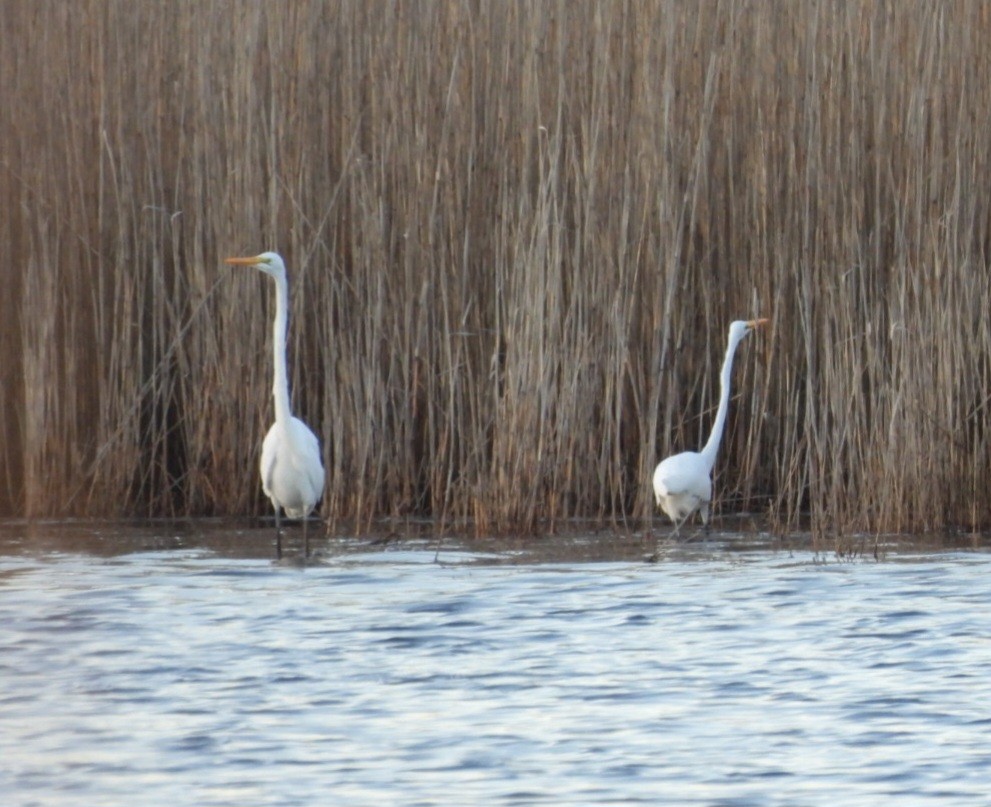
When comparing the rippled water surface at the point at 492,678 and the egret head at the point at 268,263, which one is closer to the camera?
the rippled water surface at the point at 492,678

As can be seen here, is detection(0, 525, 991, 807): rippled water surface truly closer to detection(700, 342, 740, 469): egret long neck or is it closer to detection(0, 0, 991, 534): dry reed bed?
detection(700, 342, 740, 469): egret long neck

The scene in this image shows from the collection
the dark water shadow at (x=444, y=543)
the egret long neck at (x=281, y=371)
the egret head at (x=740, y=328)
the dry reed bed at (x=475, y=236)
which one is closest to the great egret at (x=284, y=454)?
the egret long neck at (x=281, y=371)

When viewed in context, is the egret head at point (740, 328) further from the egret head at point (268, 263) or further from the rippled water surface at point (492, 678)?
the egret head at point (268, 263)

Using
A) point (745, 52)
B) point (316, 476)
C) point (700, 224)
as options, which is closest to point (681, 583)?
point (316, 476)

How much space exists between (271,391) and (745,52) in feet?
7.11

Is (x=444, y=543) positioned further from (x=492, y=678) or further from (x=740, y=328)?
(x=492, y=678)

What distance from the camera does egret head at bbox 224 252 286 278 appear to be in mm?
6410

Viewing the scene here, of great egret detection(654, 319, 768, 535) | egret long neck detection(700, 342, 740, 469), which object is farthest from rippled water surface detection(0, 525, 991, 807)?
egret long neck detection(700, 342, 740, 469)

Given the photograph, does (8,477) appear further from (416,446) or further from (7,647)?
(7,647)

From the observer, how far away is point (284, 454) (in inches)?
247

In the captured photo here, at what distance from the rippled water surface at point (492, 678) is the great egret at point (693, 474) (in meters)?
0.21

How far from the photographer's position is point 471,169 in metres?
6.85

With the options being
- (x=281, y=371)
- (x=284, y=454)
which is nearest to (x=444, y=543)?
(x=284, y=454)

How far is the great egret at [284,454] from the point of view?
20.5 feet
